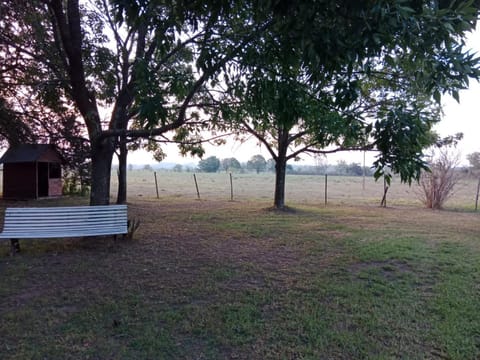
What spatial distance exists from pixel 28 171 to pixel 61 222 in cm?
1049

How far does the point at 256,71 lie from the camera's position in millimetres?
3074

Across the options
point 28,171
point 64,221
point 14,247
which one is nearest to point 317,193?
point 28,171

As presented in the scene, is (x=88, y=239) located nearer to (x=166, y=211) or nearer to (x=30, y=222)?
(x=30, y=222)

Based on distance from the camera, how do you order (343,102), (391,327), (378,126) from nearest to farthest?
(378,126) < (343,102) < (391,327)

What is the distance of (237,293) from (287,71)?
2452mm

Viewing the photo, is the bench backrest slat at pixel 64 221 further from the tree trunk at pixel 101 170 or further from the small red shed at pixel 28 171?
the small red shed at pixel 28 171

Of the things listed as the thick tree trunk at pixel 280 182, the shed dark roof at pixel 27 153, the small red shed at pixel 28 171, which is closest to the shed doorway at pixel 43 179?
the small red shed at pixel 28 171

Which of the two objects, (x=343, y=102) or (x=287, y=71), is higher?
(x=287, y=71)

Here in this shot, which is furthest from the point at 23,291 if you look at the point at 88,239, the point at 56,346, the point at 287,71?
the point at 287,71

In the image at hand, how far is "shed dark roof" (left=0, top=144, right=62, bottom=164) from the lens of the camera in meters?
13.4

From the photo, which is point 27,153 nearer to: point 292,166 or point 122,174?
point 122,174

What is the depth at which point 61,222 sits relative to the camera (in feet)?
16.8

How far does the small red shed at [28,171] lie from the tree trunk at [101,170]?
31.1 ft

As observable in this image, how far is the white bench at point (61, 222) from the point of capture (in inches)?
191
